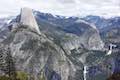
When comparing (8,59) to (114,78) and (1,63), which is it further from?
(114,78)

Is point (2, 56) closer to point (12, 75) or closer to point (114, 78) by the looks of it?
point (12, 75)

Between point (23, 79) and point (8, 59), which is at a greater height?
point (8, 59)

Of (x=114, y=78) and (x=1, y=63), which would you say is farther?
(x=1, y=63)

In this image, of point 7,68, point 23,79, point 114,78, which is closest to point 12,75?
point 7,68

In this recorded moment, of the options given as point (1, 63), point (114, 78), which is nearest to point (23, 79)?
point (1, 63)

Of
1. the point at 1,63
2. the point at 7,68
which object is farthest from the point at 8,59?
the point at 1,63

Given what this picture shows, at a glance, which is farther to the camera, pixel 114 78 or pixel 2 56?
pixel 2 56

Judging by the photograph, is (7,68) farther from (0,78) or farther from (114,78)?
(114,78)
